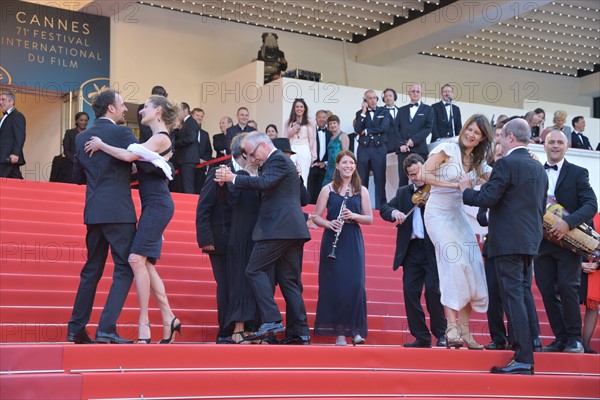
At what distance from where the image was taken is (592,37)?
63.7 ft

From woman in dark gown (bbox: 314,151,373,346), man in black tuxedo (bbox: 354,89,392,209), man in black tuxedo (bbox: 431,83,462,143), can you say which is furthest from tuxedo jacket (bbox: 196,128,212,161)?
woman in dark gown (bbox: 314,151,373,346)

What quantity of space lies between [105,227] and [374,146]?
7.86 m

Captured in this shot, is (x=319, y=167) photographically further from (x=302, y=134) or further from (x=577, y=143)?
(x=577, y=143)

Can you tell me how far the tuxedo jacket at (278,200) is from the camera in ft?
21.5

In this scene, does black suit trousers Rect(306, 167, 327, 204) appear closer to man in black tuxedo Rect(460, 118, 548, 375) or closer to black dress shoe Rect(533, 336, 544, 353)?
black dress shoe Rect(533, 336, 544, 353)

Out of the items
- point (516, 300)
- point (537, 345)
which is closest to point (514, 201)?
point (516, 300)

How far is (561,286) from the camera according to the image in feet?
24.0

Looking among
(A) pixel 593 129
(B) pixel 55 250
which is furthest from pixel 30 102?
(A) pixel 593 129

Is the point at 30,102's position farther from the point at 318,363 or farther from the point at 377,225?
the point at 318,363

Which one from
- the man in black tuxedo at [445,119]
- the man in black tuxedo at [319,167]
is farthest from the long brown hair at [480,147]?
the man in black tuxedo at [445,119]

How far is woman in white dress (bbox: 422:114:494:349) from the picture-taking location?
6.54 meters

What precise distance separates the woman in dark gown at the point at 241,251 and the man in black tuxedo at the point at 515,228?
1651mm

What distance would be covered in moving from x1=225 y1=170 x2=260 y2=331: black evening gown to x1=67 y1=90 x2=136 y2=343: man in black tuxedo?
3.27 feet

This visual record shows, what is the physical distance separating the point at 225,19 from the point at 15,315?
41.1 feet
